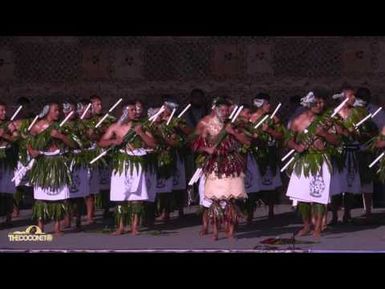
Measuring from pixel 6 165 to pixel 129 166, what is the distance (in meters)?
1.69

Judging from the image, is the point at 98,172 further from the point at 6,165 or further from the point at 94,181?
the point at 6,165

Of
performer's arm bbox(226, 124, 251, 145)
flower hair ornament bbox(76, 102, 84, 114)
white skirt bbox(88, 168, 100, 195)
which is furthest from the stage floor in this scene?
flower hair ornament bbox(76, 102, 84, 114)

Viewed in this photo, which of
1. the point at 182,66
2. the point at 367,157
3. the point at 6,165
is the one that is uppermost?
the point at 182,66

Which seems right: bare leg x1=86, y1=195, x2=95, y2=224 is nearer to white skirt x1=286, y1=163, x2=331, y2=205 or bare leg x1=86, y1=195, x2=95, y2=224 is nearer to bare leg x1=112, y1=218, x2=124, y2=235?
bare leg x1=112, y1=218, x2=124, y2=235

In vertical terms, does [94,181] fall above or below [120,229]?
above

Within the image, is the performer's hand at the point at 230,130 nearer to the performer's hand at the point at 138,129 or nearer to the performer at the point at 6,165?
the performer's hand at the point at 138,129

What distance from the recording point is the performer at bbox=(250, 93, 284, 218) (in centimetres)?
1414

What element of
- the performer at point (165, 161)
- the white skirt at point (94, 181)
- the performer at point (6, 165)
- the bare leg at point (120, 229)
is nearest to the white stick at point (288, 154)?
the performer at point (165, 161)

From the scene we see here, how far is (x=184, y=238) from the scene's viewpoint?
1353cm

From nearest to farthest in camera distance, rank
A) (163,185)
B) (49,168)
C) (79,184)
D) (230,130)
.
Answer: (230,130) → (49,168) → (79,184) → (163,185)

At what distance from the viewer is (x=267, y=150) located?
14.5 m

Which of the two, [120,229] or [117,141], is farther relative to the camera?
[120,229]

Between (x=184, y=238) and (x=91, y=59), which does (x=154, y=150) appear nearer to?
(x=184, y=238)

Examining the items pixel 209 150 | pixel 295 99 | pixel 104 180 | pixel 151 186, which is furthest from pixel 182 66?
pixel 209 150
